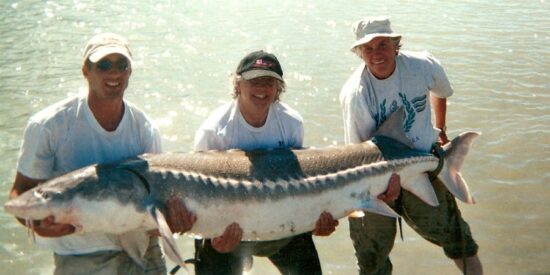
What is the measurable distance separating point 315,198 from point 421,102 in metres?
1.16

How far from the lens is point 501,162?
7309 mm

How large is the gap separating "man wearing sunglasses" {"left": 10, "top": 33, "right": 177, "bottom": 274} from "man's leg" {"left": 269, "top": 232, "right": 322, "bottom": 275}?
95 centimetres

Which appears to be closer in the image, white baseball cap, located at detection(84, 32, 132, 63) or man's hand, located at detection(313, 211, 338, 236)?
white baseball cap, located at detection(84, 32, 132, 63)

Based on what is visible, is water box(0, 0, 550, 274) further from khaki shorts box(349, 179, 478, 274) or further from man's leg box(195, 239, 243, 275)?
man's leg box(195, 239, 243, 275)

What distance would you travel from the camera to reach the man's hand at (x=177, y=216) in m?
3.52

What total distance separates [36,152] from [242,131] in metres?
1.30

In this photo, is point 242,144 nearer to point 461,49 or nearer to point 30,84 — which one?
point 30,84

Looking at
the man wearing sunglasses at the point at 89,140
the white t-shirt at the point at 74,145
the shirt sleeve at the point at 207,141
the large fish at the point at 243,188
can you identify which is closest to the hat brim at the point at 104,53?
the man wearing sunglasses at the point at 89,140

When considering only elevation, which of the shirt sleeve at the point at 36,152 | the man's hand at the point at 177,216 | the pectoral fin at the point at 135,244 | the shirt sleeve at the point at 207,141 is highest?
the shirt sleeve at the point at 36,152

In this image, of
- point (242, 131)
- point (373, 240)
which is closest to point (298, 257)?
point (373, 240)

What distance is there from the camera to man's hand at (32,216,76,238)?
3266 mm

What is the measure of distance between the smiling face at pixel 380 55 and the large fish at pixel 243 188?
0.34 m

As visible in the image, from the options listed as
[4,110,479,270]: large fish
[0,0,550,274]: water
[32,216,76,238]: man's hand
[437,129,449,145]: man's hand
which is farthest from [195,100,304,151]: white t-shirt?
[0,0,550,274]: water

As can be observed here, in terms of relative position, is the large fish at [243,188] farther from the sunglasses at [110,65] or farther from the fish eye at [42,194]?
the sunglasses at [110,65]
